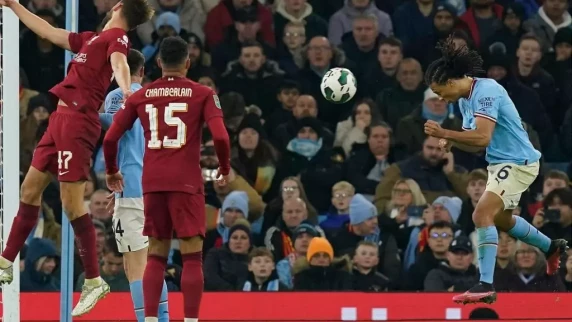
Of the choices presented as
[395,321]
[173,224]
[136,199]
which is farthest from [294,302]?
[173,224]

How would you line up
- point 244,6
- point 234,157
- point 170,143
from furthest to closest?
point 244,6, point 234,157, point 170,143

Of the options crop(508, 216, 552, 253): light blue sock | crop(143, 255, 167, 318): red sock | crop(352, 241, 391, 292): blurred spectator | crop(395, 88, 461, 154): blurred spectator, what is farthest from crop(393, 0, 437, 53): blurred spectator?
crop(143, 255, 167, 318): red sock

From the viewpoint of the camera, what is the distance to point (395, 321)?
12.4 m

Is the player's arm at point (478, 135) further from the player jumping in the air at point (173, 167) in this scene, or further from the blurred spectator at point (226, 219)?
the blurred spectator at point (226, 219)

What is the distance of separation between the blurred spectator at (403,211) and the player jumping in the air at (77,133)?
199 inches

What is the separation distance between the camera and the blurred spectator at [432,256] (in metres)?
14.9

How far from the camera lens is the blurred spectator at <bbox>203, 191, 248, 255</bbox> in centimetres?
1538

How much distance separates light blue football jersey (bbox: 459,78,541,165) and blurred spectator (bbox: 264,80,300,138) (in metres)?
5.08

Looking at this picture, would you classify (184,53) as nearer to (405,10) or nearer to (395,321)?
(395,321)

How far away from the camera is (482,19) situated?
58.0 ft

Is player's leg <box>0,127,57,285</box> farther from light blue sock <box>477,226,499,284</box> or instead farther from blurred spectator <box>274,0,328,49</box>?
blurred spectator <box>274,0,328,49</box>

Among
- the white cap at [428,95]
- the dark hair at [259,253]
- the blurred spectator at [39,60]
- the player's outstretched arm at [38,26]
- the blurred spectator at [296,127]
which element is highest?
the blurred spectator at [39,60]

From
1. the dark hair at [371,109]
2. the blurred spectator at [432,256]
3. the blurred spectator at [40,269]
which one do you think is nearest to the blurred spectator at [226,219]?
the blurred spectator at [40,269]

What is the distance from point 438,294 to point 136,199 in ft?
10.3
